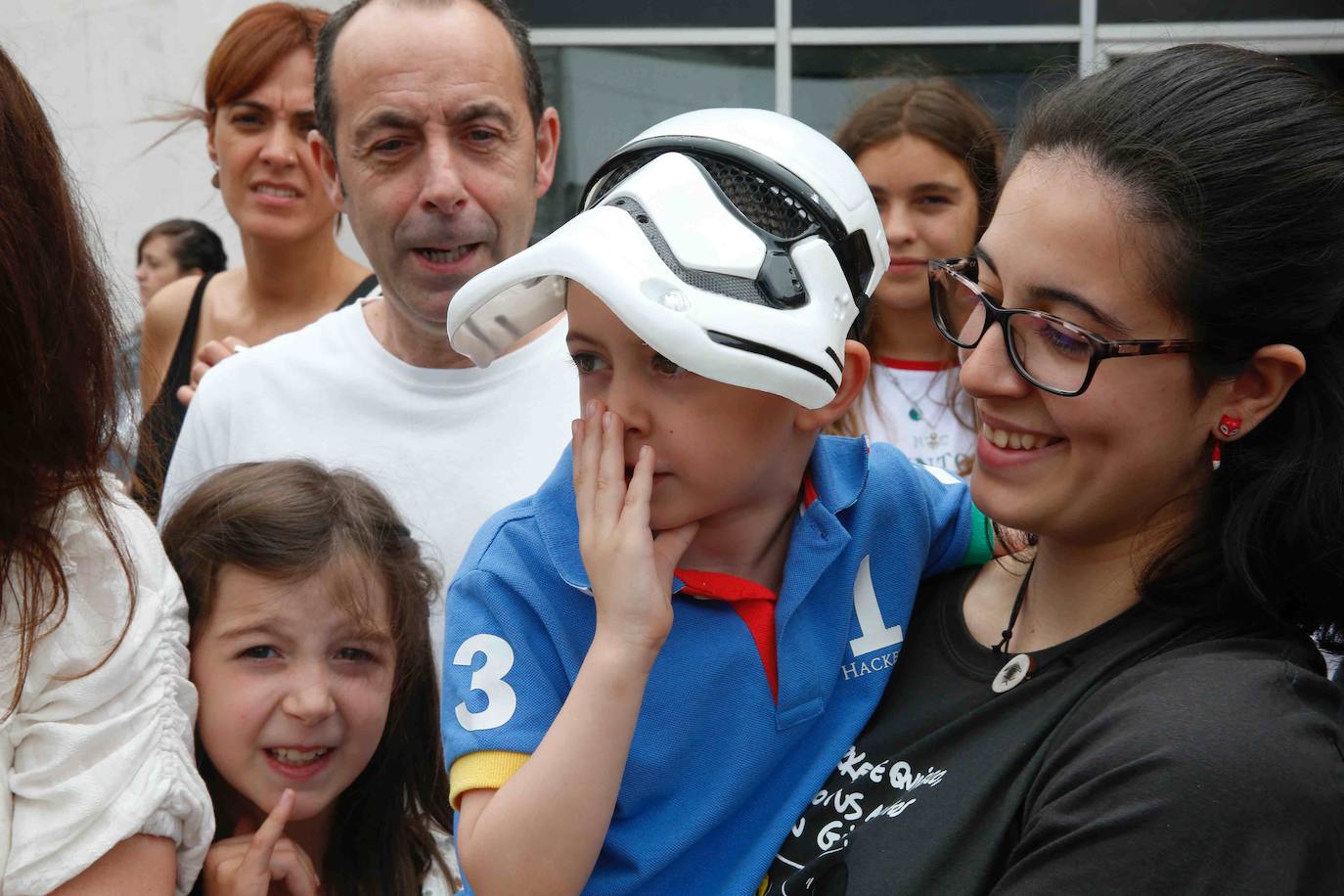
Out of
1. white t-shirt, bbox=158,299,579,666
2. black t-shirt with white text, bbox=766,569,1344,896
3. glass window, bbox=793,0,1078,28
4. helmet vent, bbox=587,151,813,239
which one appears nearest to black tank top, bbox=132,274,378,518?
white t-shirt, bbox=158,299,579,666

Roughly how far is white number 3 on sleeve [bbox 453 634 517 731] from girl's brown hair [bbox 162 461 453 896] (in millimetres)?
730

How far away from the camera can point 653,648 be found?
1865 millimetres

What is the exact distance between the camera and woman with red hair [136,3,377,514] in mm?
4129

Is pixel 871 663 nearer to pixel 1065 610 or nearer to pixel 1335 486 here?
pixel 1065 610

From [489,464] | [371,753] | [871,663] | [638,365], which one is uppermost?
[638,365]

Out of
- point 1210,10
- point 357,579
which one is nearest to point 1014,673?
point 357,579

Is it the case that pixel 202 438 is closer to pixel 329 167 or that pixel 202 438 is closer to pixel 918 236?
pixel 329 167

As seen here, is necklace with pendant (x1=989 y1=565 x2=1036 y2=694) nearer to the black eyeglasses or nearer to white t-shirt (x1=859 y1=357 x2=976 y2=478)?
the black eyeglasses

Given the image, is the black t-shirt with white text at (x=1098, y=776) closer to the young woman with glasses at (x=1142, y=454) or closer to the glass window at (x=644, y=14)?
the young woman with glasses at (x=1142, y=454)

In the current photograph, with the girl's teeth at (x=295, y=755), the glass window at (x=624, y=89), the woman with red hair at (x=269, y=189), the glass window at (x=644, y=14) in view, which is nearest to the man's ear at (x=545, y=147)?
the woman with red hair at (x=269, y=189)

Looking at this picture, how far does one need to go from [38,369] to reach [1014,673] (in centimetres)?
137

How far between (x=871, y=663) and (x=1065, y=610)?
32cm

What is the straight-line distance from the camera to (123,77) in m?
7.52

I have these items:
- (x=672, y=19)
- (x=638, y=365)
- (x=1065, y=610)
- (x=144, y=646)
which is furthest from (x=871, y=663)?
(x=672, y=19)
